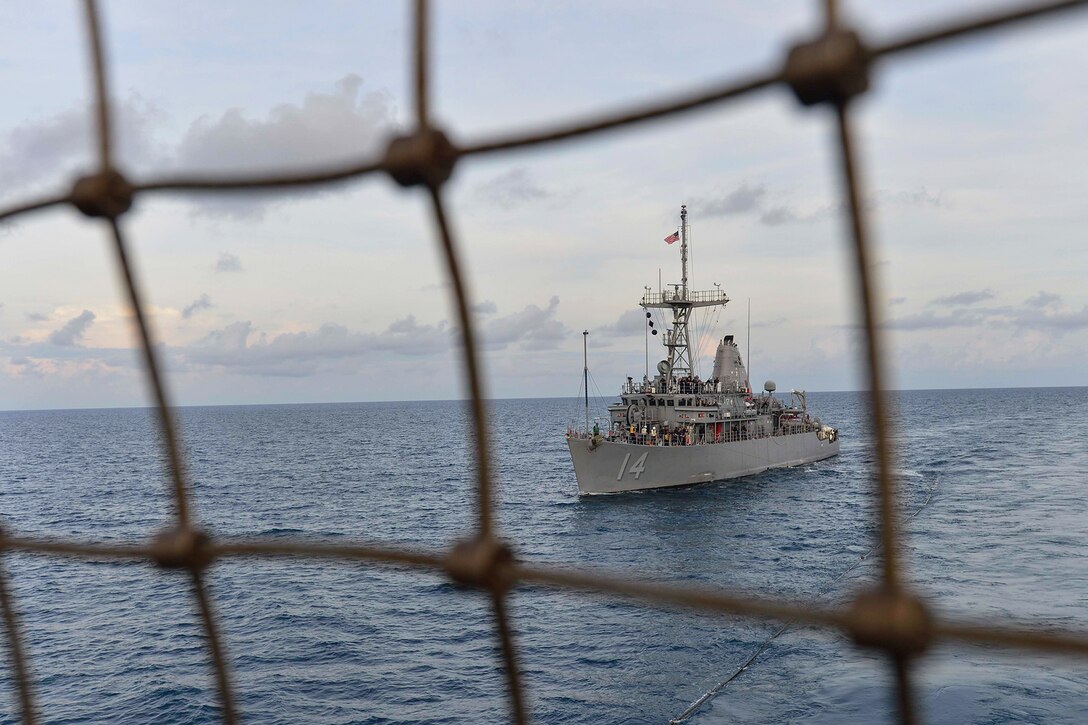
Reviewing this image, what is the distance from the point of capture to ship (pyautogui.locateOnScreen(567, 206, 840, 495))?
44.6m

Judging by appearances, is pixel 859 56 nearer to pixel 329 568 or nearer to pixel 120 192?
pixel 120 192

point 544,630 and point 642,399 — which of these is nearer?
point 544,630

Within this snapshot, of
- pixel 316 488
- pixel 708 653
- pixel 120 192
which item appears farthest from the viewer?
pixel 316 488

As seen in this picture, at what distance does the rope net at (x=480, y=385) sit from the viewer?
1.68 metres

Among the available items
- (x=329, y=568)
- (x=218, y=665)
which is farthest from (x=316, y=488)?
(x=218, y=665)

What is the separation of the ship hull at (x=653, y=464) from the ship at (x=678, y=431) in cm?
6

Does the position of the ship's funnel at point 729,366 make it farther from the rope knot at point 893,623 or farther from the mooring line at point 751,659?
the rope knot at point 893,623

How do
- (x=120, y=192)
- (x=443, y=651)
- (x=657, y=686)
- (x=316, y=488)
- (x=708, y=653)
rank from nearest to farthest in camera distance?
1. (x=120, y=192)
2. (x=657, y=686)
3. (x=708, y=653)
4. (x=443, y=651)
5. (x=316, y=488)

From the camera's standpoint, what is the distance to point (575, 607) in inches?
1054

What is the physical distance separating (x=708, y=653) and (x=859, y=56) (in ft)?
70.0

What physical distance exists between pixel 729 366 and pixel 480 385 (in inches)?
2120

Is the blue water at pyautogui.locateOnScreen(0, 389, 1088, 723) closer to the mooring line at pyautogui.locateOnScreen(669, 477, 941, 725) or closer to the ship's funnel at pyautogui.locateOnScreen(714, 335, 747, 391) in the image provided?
the mooring line at pyautogui.locateOnScreen(669, 477, 941, 725)

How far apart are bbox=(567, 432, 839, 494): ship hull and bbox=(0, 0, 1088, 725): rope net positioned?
4038 cm

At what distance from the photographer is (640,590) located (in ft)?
6.51
